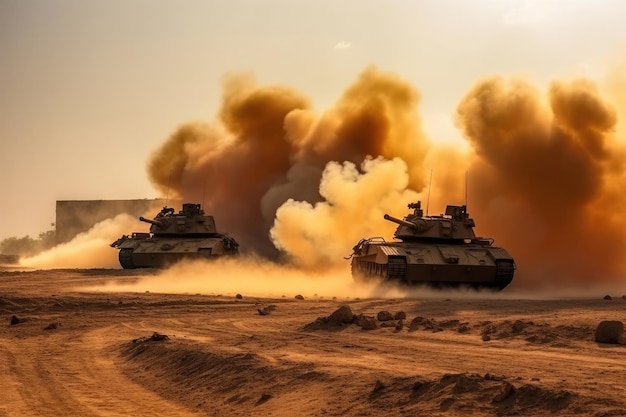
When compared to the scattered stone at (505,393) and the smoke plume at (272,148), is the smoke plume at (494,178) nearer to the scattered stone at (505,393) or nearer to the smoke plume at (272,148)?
the smoke plume at (272,148)

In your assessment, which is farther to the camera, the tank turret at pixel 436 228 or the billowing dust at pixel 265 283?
the tank turret at pixel 436 228

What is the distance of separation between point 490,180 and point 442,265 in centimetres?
880

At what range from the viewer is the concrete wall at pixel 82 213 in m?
82.4

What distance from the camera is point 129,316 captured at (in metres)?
22.4

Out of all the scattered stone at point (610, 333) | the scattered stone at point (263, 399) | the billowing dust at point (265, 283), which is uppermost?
the billowing dust at point (265, 283)

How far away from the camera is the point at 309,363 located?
12445 millimetres

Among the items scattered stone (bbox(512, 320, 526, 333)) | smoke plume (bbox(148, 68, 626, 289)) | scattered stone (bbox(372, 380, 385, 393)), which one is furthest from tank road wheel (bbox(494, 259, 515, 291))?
scattered stone (bbox(372, 380, 385, 393))

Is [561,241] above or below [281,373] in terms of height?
above

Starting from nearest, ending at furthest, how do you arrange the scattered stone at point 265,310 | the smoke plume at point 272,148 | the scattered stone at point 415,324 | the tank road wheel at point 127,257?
1. the scattered stone at point 415,324
2. the scattered stone at point 265,310
3. the tank road wheel at point 127,257
4. the smoke plume at point 272,148

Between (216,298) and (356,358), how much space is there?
47.4ft

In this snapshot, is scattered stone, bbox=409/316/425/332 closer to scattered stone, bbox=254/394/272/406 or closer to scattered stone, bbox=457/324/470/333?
scattered stone, bbox=457/324/470/333

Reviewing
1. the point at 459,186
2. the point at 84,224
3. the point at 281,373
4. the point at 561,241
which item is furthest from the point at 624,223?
the point at 84,224

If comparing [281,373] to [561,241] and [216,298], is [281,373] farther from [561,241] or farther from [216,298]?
[561,241]

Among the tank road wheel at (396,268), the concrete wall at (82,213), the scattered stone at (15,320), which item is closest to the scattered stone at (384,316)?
the scattered stone at (15,320)
